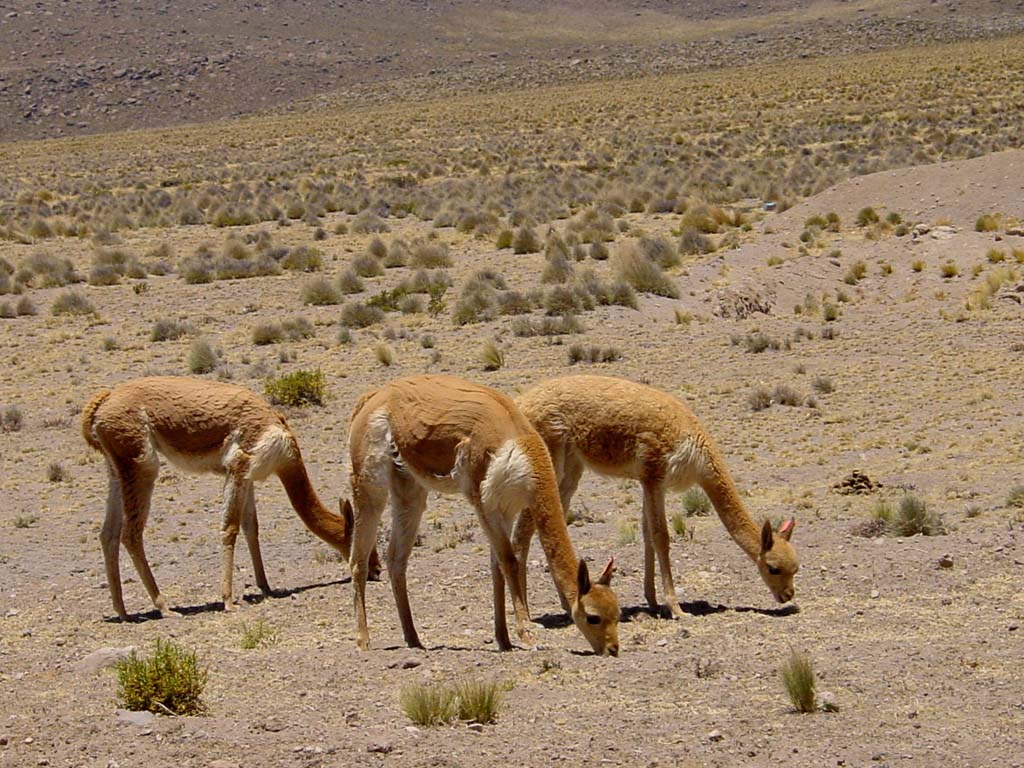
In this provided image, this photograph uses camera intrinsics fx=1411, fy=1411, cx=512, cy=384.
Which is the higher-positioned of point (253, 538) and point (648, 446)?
point (648, 446)

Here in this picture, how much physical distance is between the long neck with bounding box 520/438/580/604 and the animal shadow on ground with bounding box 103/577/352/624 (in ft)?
9.66

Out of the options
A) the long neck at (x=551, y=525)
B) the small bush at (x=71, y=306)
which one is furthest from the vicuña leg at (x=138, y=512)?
the small bush at (x=71, y=306)

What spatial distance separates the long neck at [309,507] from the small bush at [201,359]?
31.0ft

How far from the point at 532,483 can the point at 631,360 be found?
35.4 feet

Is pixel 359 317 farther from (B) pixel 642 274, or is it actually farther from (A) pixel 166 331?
(B) pixel 642 274

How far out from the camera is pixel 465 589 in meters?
9.70

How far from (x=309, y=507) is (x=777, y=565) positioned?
130 inches

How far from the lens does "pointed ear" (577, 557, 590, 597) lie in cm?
731

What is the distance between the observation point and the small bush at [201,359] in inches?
747

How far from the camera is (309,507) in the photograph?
32.3 feet

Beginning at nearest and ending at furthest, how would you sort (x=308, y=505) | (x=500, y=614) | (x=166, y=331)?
(x=500, y=614)
(x=308, y=505)
(x=166, y=331)

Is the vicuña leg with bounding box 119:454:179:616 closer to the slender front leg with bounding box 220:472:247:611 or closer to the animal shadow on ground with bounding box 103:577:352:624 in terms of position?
the animal shadow on ground with bounding box 103:577:352:624

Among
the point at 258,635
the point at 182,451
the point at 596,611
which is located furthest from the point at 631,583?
the point at 182,451

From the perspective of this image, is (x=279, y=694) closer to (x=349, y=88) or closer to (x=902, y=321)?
(x=902, y=321)
